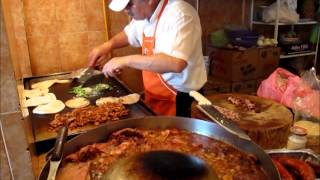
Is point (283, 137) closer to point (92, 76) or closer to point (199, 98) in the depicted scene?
point (199, 98)

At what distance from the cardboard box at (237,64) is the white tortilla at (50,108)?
2.37 m

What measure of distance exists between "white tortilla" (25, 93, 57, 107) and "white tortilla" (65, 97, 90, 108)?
0.37 feet

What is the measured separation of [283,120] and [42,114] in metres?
1.24

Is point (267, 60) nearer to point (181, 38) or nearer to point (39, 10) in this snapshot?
point (181, 38)

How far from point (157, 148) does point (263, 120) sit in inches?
23.0

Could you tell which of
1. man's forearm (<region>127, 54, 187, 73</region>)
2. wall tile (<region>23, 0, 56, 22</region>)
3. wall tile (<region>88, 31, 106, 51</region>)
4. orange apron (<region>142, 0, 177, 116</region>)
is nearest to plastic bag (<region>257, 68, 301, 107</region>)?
orange apron (<region>142, 0, 177, 116</region>)

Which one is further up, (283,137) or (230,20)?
(230,20)

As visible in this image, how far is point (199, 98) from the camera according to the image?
1.05 m

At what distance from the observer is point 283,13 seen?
3.93 m

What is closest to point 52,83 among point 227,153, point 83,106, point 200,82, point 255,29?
point 83,106

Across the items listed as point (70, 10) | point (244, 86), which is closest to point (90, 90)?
point (70, 10)

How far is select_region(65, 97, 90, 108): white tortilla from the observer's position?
1.72 metres

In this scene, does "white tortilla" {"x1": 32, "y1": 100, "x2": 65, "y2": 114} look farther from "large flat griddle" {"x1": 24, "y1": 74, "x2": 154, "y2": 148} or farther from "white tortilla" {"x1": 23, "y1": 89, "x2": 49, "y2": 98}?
"white tortilla" {"x1": 23, "y1": 89, "x2": 49, "y2": 98}

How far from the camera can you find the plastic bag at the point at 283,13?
12.9 ft
